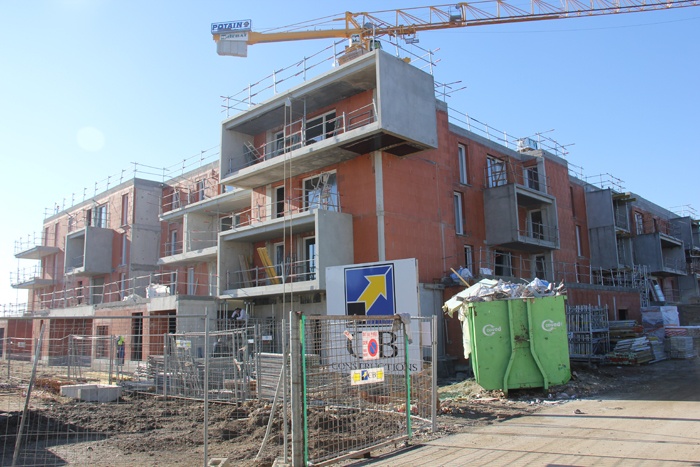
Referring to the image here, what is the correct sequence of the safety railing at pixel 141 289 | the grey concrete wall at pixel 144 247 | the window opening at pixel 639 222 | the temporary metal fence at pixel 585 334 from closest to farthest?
the temporary metal fence at pixel 585 334 → the safety railing at pixel 141 289 → the grey concrete wall at pixel 144 247 → the window opening at pixel 639 222

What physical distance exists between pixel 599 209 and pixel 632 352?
17.9 metres

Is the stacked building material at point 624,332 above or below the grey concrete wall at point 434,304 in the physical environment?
below

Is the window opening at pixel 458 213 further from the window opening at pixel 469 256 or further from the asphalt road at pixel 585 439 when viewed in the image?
the asphalt road at pixel 585 439

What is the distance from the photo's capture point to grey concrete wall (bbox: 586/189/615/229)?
35656mm

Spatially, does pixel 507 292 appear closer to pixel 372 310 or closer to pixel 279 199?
pixel 372 310

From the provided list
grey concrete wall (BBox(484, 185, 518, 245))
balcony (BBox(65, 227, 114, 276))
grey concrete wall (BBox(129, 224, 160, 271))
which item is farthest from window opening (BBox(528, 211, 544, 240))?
balcony (BBox(65, 227, 114, 276))

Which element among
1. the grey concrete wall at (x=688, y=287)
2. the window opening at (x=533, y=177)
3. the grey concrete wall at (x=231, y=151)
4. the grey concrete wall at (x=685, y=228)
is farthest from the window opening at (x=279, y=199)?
the grey concrete wall at (x=685, y=228)

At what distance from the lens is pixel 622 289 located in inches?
1203

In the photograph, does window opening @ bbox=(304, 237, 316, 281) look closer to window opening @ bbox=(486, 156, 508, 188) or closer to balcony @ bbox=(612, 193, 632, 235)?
window opening @ bbox=(486, 156, 508, 188)

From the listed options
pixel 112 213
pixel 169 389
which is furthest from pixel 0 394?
pixel 112 213

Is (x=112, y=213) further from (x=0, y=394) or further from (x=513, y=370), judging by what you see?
(x=513, y=370)

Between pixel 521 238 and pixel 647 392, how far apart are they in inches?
491

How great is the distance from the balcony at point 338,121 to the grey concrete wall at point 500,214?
241 inches

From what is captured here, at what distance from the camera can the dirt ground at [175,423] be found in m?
8.73
